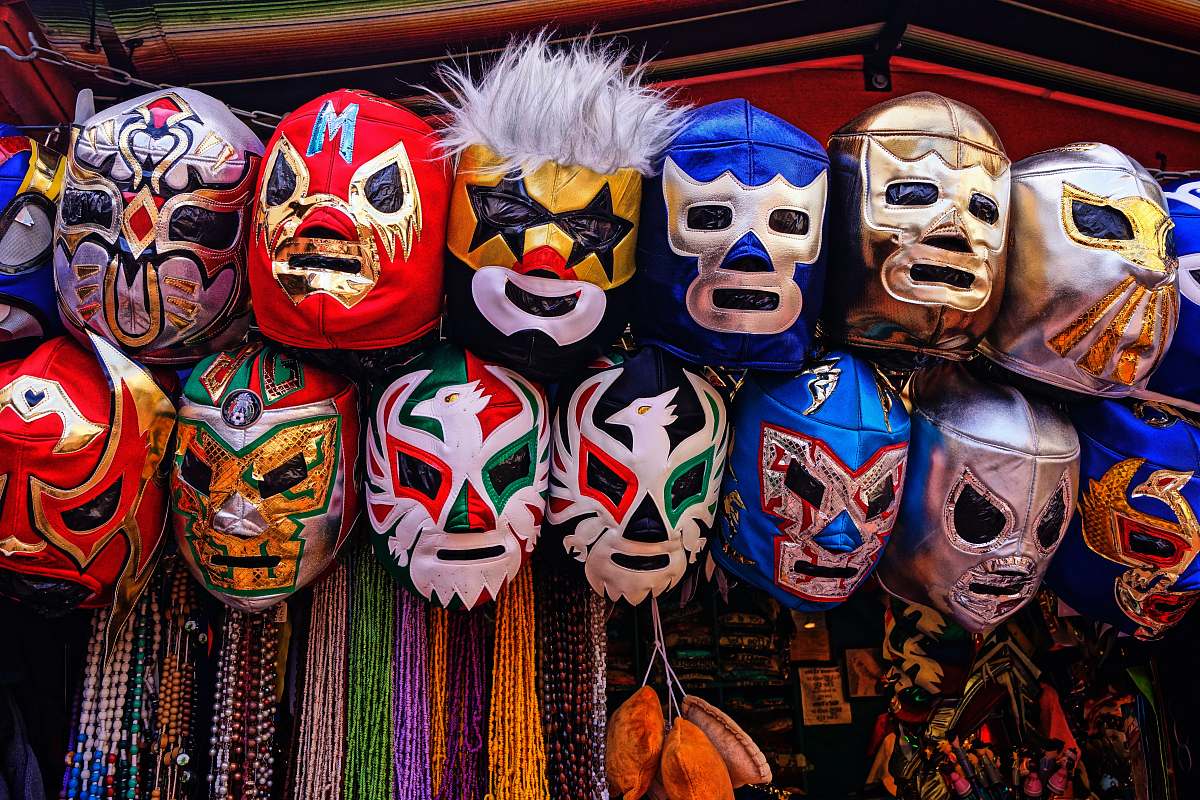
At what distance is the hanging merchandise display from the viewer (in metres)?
1.47

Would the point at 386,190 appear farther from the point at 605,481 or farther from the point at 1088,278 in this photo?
the point at 1088,278

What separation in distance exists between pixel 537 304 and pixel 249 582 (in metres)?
0.72

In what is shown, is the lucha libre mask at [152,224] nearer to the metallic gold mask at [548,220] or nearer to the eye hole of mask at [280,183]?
the eye hole of mask at [280,183]

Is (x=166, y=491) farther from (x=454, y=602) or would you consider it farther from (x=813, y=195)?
(x=813, y=195)

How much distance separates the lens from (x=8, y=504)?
54.7 inches

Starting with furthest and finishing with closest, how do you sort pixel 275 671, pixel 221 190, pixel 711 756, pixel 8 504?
pixel 711 756 → pixel 275 671 → pixel 221 190 → pixel 8 504

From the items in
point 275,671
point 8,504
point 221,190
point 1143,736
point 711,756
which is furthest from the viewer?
point 1143,736

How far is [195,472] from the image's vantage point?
150 cm

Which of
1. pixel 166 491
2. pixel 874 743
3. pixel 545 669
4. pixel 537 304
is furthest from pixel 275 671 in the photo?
pixel 874 743

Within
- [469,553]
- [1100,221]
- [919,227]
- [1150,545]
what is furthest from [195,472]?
[1150,545]

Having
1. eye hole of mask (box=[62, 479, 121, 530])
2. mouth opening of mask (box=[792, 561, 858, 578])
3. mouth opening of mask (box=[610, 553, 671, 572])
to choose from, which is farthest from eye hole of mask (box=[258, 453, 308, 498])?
→ mouth opening of mask (box=[792, 561, 858, 578])

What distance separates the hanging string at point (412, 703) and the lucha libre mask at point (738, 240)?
2.61ft

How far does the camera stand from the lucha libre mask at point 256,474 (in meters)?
1.49

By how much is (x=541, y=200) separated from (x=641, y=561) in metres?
0.70
